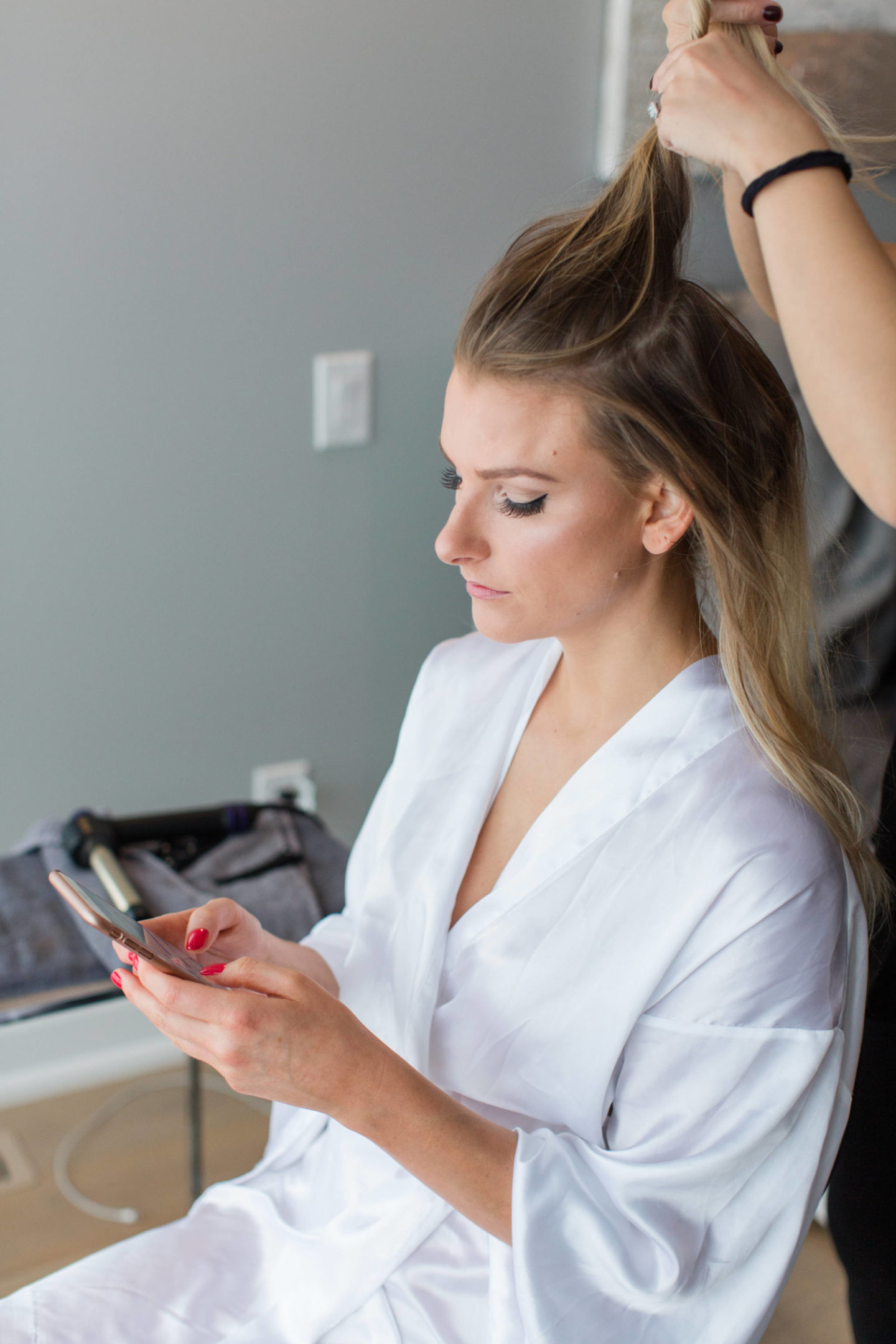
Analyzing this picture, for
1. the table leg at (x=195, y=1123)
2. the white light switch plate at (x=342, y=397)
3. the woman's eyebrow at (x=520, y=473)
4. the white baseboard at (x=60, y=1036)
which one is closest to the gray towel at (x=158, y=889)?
the white baseboard at (x=60, y=1036)

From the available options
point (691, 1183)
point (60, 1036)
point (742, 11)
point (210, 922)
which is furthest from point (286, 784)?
point (742, 11)

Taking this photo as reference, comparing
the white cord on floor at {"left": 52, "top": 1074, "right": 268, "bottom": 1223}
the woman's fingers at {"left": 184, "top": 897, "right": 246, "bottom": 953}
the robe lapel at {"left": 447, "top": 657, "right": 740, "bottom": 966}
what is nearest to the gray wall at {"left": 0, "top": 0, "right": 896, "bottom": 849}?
the white cord on floor at {"left": 52, "top": 1074, "right": 268, "bottom": 1223}

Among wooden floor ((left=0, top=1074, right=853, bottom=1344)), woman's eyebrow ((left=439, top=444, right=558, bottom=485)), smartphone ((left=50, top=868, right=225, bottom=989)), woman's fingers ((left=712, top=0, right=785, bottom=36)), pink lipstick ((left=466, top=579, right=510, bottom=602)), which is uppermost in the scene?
woman's fingers ((left=712, top=0, right=785, bottom=36))

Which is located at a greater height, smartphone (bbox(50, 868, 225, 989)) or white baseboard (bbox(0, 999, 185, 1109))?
smartphone (bbox(50, 868, 225, 989))

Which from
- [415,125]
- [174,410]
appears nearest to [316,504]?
[174,410]

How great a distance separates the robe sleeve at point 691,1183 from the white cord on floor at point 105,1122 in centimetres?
102

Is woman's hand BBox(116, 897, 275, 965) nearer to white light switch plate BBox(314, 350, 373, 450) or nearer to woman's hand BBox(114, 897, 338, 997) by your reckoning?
woman's hand BBox(114, 897, 338, 997)

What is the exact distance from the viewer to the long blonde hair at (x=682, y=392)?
84 cm

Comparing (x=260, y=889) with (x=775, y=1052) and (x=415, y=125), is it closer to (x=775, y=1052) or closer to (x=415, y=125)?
(x=775, y=1052)

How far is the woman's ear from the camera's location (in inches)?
34.3

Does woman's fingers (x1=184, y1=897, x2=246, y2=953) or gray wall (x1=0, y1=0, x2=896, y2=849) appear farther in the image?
gray wall (x1=0, y1=0, x2=896, y2=849)

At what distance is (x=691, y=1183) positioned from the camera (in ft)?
2.61

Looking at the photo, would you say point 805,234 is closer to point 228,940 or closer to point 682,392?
point 682,392

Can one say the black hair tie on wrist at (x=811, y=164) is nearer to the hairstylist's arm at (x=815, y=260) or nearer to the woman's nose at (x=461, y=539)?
the hairstylist's arm at (x=815, y=260)
